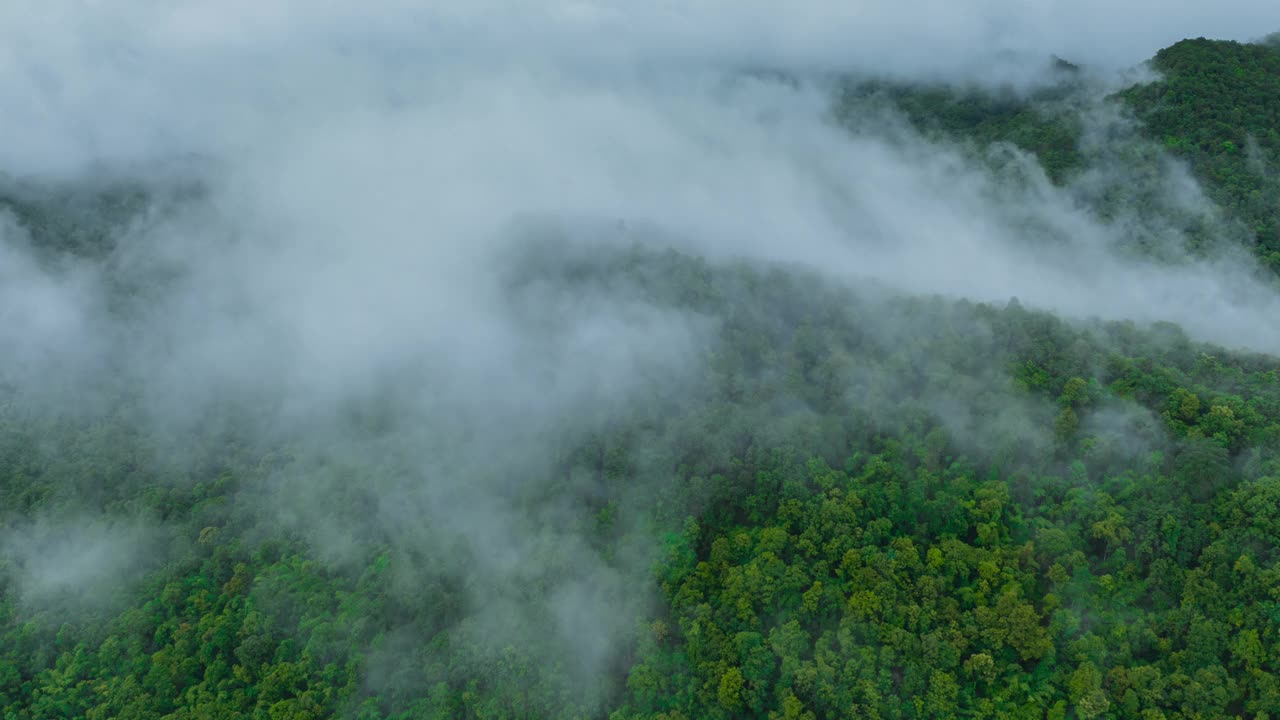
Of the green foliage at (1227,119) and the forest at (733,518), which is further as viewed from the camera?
the green foliage at (1227,119)

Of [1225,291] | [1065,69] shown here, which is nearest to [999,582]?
[1225,291]

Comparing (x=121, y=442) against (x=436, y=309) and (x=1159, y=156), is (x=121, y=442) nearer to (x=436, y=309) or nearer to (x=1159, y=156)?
(x=436, y=309)

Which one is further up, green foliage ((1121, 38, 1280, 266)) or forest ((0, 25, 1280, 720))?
green foliage ((1121, 38, 1280, 266))

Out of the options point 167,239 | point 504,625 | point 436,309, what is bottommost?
point 504,625

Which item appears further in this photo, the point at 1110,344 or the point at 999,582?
the point at 1110,344

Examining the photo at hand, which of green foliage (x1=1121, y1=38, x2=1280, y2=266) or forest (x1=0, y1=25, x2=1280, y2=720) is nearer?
forest (x1=0, y1=25, x2=1280, y2=720)

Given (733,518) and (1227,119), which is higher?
(1227,119)

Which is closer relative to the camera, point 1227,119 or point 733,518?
point 733,518

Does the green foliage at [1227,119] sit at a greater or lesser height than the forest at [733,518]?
greater
